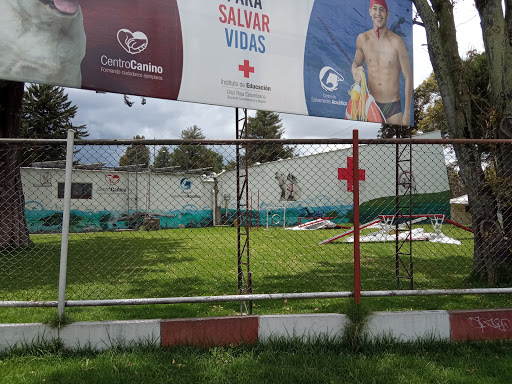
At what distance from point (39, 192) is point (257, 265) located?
15535 mm

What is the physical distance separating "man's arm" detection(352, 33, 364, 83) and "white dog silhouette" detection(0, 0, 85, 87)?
4600mm

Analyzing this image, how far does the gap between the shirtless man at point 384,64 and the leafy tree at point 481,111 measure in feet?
3.82

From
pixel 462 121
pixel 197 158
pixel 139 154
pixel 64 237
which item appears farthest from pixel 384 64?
pixel 197 158

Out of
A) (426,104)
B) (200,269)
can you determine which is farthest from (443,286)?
(426,104)

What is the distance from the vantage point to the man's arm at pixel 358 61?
285 inches

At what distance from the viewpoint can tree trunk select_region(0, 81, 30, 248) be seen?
1109 cm

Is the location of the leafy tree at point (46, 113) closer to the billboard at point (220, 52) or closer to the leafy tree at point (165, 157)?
the leafy tree at point (165, 157)

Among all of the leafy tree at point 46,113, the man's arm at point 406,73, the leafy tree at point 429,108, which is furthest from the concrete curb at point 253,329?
the leafy tree at point 46,113

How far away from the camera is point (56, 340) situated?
335 centimetres

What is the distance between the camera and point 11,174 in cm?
1121

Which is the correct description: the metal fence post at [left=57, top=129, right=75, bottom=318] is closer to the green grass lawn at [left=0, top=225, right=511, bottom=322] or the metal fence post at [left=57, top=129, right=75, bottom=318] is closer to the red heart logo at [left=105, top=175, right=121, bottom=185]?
the green grass lawn at [left=0, top=225, right=511, bottom=322]

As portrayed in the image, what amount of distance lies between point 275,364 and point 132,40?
15.9 feet

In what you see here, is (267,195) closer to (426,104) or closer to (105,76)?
(426,104)

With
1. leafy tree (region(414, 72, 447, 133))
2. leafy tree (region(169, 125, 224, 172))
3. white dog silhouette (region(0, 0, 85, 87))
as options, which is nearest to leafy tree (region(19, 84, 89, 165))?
leafy tree (region(169, 125, 224, 172))
